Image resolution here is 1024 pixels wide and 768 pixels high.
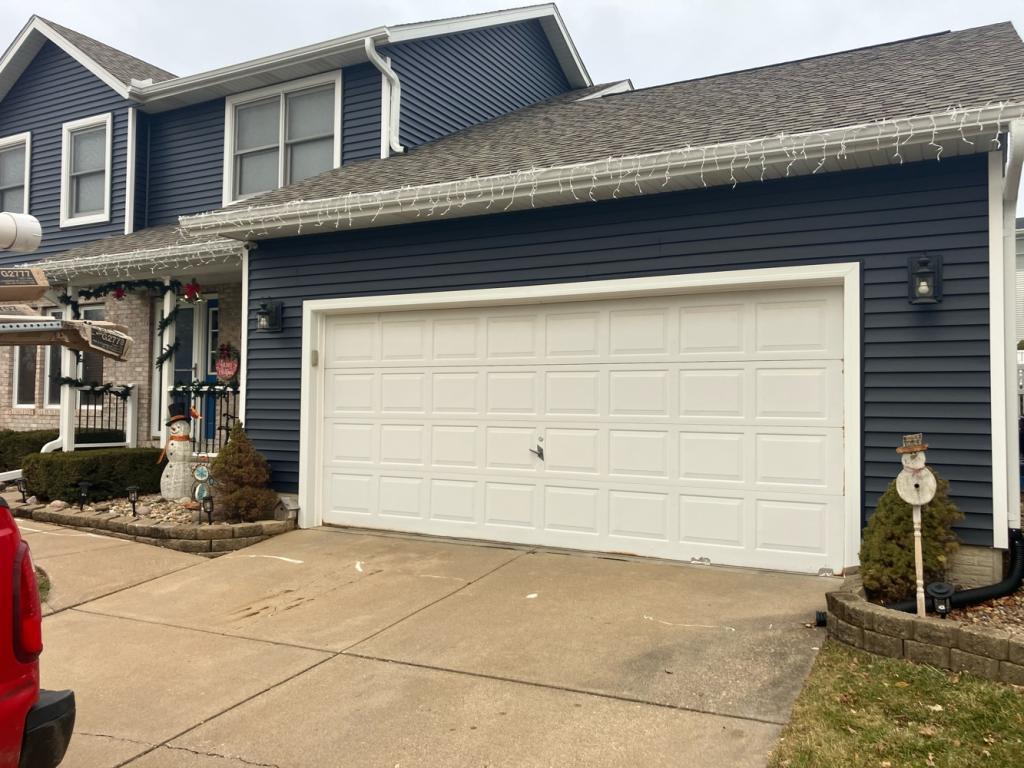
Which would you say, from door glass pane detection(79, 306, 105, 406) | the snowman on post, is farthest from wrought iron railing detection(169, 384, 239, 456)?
door glass pane detection(79, 306, 105, 406)

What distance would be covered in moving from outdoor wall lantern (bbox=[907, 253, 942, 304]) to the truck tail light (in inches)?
206

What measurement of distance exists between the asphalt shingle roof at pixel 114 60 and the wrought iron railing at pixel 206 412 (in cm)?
509

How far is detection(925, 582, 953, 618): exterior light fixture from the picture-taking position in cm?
425

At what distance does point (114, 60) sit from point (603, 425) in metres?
10.7

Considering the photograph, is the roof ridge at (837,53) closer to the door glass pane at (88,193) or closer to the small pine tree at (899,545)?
the small pine tree at (899,545)

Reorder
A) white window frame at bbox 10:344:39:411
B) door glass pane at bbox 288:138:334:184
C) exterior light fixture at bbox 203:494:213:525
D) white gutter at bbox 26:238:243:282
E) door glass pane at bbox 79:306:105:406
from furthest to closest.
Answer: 1. white window frame at bbox 10:344:39:411
2. door glass pane at bbox 79:306:105:406
3. door glass pane at bbox 288:138:334:184
4. white gutter at bbox 26:238:243:282
5. exterior light fixture at bbox 203:494:213:525

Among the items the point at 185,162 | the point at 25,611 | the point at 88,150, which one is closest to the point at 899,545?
the point at 25,611

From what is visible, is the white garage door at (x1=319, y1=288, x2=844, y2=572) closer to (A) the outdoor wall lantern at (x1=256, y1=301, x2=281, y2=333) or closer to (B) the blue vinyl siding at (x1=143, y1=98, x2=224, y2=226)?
(A) the outdoor wall lantern at (x1=256, y1=301, x2=281, y2=333)

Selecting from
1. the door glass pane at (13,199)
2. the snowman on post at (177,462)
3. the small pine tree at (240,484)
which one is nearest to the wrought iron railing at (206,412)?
the snowman on post at (177,462)

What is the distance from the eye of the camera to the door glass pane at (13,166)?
12.7 metres

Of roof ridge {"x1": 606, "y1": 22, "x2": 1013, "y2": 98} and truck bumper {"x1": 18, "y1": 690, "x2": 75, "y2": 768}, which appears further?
roof ridge {"x1": 606, "y1": 22, "x2": 1013, "y2": 98}

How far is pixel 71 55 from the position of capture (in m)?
12.1

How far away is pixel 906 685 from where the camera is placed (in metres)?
3.76

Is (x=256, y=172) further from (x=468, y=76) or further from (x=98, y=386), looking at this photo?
(x=98, y=386)
